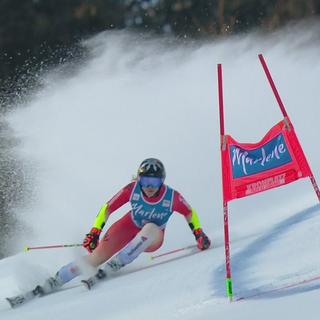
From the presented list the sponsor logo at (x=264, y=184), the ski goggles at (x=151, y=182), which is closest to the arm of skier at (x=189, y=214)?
the ski goggles at (x=151, y=182)

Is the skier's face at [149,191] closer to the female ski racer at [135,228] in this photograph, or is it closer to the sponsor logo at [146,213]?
the female ski racer at [135,228]

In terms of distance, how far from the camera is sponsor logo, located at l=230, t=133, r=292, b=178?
4688mm

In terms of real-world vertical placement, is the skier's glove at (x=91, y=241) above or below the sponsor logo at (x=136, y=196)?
below

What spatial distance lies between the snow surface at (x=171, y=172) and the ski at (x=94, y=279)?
4.1 inches

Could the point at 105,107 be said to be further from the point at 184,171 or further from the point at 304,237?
the point at 304,237

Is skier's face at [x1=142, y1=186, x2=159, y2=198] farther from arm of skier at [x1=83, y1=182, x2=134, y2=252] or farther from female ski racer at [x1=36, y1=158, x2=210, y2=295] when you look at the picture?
arm of skier at [x1=83, y1=182, x2=134, y2=252]

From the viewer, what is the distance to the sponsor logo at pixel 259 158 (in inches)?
185

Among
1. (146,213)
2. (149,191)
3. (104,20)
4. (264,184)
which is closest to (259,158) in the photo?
(264,184)

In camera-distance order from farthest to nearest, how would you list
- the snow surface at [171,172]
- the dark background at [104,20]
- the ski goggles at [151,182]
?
the dark background at [104,20] < the ski goggles at [151,182] < the snow surface at [171,172]

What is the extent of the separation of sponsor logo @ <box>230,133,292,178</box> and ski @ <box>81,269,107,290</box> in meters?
1.69

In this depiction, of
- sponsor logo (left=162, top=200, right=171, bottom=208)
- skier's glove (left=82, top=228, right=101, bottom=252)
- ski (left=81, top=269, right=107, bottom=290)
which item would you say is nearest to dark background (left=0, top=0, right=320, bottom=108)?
sponsor logo (left=162, top=200, right=171, bottom=208)

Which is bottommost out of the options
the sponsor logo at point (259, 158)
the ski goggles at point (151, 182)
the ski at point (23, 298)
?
the ski at point (23, 298)

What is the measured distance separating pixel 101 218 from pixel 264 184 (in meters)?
2.23

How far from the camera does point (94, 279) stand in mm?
5879
